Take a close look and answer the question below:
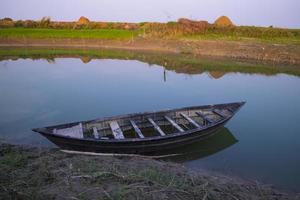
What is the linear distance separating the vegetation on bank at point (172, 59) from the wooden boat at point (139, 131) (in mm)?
10375

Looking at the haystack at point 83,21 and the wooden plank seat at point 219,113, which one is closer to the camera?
the wooden plank seat at point 219,113

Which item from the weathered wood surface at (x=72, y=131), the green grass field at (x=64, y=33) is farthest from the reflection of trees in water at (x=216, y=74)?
the green grass field at (x=64, y=33)

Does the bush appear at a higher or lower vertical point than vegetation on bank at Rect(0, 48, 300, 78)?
higher

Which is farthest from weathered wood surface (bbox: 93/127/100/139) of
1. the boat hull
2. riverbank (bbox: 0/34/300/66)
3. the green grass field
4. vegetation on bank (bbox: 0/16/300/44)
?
the green grass field

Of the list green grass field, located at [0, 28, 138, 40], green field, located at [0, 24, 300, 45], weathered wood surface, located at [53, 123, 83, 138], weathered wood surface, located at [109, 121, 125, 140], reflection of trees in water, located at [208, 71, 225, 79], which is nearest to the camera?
weathered wood surface, located at [53, 123, 83, 138]

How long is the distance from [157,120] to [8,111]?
209 inches

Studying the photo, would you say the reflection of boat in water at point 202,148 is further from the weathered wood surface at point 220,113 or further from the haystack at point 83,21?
A: the haystack at point 83,21

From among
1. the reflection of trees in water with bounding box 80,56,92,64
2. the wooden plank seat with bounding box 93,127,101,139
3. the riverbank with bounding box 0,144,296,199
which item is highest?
the reflection of trees in water with bounding box 80,56,92,64

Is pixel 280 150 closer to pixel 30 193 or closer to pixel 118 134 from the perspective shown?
pixel 118 134

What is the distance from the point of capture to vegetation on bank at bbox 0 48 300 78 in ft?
70.3

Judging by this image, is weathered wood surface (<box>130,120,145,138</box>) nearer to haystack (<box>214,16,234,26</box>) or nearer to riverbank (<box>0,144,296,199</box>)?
riverbank (<box>0,144,296,199</box>)

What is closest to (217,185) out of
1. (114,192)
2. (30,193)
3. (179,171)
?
(179,171)

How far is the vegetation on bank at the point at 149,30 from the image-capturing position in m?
29.6

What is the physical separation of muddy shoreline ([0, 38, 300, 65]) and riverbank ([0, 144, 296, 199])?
18.5 meters
